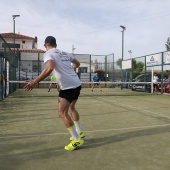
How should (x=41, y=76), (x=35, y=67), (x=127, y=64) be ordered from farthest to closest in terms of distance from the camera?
(x=35, y=67)
(x=127, y=64)
(x=41, y=76)

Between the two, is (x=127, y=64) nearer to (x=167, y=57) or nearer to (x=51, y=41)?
(x=167, y=57)

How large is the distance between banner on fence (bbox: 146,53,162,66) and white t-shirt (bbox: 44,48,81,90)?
16.0 m

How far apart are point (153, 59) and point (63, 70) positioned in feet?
55.8

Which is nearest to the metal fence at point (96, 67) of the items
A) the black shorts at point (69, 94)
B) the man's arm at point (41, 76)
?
the black shorts at point (69, 94)

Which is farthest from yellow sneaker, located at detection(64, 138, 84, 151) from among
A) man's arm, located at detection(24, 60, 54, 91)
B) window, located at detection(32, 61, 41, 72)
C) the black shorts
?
window, located at detection(32, 61, 41, 72)

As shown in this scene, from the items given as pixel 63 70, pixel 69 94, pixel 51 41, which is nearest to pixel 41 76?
pixel 63 70

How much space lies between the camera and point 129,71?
2562 centimetres

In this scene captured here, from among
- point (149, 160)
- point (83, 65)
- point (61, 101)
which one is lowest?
point (149, 160)

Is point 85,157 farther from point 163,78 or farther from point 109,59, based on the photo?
point 109,59

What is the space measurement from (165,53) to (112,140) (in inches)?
588

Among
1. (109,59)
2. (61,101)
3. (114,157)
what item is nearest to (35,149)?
(61,101)

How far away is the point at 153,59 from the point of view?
68.3 feet

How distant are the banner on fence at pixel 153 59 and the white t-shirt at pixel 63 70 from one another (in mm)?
15951

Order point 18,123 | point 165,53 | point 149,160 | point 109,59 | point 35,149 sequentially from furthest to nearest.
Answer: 1. point 109,59
2. point 165,53
3. point 18,123
4. point 35,149
5. point 149,160
